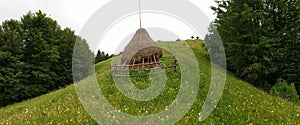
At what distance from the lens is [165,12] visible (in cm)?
1939

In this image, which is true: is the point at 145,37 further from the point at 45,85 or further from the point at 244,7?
the point at 45,85

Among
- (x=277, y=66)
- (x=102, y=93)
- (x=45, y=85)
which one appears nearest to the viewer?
(x=102, y=93)

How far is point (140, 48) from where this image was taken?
86.7ft

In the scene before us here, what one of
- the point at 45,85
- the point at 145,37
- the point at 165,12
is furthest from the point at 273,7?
the point at 45,85

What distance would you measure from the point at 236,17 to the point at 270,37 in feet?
14.0

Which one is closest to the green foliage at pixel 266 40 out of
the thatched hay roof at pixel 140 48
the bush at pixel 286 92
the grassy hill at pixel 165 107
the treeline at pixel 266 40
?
the treeline at pixel 266 40

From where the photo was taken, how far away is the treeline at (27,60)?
129ft

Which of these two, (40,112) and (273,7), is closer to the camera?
(40,112)

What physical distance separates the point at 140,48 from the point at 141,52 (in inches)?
14.5

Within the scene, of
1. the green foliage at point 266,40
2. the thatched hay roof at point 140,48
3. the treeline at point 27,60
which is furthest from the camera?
the treeline at point 27,60

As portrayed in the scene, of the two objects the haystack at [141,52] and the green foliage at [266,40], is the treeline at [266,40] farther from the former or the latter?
the haystack at [141,52]

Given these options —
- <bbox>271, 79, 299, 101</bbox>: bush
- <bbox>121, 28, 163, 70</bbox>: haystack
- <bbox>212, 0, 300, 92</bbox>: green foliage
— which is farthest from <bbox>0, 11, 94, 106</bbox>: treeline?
<bbox>271, 79, 299, 101</bbox>: bush

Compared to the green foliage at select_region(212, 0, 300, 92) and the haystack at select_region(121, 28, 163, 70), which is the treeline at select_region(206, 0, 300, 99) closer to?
the green foliage at select_region(212, 0, 300, 92)

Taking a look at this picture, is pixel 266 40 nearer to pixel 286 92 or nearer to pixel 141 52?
pixel 286 92
